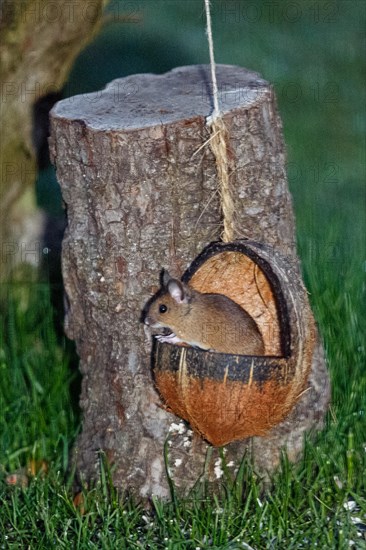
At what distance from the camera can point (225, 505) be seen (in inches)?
133

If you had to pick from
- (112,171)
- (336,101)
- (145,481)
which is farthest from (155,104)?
(336,101)

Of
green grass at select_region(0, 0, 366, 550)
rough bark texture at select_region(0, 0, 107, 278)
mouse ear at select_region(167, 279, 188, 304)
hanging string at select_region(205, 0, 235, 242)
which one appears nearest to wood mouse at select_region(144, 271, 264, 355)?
mouse ear at select_region(167, 279, 188, 304)

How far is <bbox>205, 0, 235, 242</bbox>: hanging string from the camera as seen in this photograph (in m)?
3.27

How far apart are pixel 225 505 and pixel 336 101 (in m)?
5.02

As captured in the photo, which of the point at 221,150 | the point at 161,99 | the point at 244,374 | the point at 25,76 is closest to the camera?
the point at 244,374

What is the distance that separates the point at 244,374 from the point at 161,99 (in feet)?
3.56

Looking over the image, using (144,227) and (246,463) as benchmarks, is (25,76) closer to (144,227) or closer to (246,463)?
(144,227)

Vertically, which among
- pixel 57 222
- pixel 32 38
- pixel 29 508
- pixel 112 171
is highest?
pixel 32 38

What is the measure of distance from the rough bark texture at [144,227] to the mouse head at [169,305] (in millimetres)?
85

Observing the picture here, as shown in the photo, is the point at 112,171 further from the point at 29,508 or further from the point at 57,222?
the point at 57,222

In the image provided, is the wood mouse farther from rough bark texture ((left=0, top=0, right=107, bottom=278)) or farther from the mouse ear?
rough bark texture ((left=0, top=0, right=107, bottom=278))

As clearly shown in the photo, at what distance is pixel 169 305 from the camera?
11.1ft

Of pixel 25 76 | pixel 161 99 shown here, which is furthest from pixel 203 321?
pixel 25 76

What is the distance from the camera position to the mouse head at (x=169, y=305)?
3.34 m
